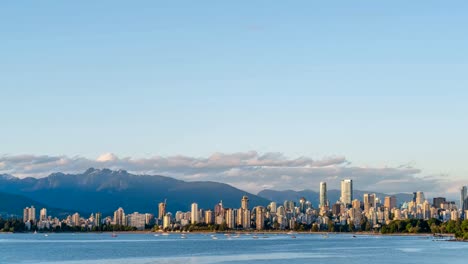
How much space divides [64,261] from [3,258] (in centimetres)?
651

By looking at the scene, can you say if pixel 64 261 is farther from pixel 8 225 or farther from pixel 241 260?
pixel 8 225

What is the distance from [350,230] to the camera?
197 meters

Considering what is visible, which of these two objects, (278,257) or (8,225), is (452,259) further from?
(8,225)

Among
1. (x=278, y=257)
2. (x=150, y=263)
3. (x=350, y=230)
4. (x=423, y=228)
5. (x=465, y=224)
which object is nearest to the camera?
(x=150, y=263)

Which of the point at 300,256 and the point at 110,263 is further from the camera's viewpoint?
the point at 300,256

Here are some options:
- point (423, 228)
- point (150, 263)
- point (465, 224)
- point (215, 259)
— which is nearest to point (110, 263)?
point (150, 263)

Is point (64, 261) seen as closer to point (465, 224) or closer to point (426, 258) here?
point (426, 258)

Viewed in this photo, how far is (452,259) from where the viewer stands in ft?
224

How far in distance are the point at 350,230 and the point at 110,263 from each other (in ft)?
460

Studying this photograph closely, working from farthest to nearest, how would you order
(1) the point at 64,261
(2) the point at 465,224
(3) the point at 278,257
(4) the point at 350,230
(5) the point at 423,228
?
1. (4) the point at 350,230
2. (5) the point at 423,228
3. (2) the point at 465,224
4. (3) the point at 278,257
5. (1) the point at 64,261

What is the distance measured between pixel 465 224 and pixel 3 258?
228 ft

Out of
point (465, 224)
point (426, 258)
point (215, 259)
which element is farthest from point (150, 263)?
point (465, 224)

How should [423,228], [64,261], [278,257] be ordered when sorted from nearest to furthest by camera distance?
[64,261]
[278,257]
[423,228]

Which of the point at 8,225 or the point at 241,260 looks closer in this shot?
the point at 241,260
